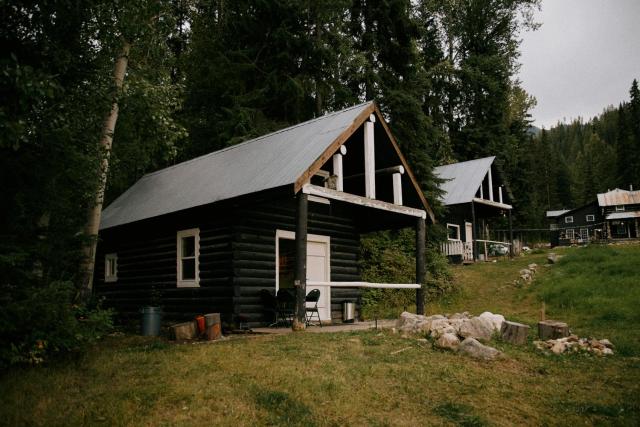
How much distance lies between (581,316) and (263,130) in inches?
561

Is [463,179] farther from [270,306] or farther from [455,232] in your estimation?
[270,306]

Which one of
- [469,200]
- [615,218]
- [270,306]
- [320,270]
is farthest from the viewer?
[615,218]

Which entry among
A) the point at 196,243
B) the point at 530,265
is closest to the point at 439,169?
the point at 530,265

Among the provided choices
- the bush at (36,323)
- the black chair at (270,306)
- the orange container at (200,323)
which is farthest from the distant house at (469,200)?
the bush at (36,323)

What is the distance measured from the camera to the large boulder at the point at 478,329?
1024cm

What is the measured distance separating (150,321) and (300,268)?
4308 millimetres

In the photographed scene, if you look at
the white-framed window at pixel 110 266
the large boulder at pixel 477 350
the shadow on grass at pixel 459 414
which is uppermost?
the white-framed window at pixel 110 266

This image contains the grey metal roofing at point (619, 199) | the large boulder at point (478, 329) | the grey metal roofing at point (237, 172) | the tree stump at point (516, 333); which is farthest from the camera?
the grey metal roofing at point (619, 199)

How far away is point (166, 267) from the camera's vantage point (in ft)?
49.9

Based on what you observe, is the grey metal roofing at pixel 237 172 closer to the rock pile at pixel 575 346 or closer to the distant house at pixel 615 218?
the rock pile at pixel 575 346

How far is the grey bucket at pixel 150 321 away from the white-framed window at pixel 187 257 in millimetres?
1557

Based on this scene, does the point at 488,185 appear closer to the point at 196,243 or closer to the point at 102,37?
the point at 196,243

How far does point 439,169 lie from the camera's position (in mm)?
33906

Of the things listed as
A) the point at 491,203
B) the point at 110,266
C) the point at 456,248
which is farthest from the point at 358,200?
the point at 491,203
